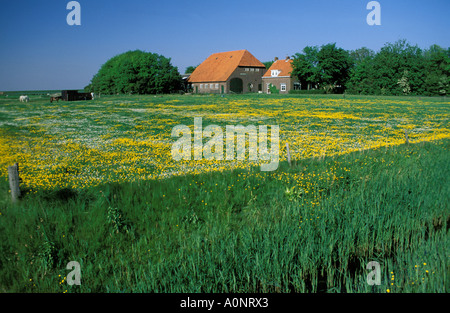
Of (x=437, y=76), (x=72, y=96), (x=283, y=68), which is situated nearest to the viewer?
(x=72, y=96)

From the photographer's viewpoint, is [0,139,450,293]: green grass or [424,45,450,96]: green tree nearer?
[0,139,450,293]: green grass

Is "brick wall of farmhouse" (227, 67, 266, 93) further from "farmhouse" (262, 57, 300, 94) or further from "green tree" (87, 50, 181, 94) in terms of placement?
"green tree" (87, 50, 181, 94)

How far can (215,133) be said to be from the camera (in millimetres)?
21641

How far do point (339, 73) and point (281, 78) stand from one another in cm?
1354

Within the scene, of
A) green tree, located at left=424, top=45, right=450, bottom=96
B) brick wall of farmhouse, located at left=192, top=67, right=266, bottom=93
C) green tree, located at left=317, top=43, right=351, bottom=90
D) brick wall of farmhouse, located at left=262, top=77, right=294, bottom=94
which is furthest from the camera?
brick wall of farmhouse, located at left=192, top=67, right=266, bottom=93

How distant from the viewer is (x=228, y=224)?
8.36 metres

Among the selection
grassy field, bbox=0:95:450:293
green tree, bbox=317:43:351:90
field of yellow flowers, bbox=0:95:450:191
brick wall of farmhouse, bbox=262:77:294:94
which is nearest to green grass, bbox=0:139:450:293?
grassy field, bbox=0:95:450:293

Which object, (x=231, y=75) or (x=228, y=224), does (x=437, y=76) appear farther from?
(x=228, y=224)

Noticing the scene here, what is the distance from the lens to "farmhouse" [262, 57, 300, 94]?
82688mm

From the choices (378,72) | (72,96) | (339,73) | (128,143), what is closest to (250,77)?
(339,73)

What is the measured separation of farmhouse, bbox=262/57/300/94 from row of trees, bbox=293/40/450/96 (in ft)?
A: 7.82

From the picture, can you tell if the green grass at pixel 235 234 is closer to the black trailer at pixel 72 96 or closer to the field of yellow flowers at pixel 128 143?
the field of yellow flowers at pixel 128 143
